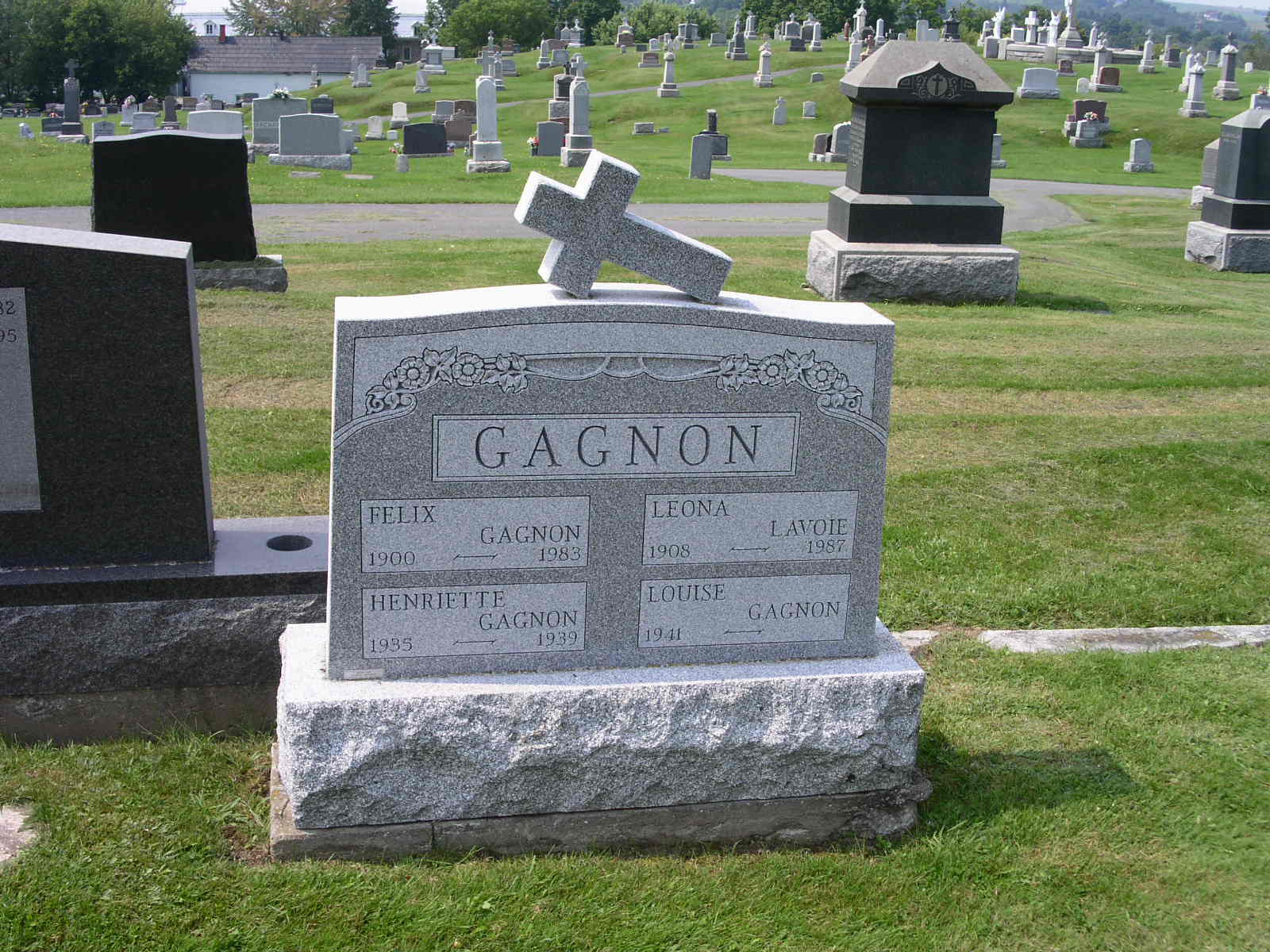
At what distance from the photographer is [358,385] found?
141 inches

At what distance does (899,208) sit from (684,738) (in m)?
10.0

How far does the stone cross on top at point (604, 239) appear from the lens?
3.79 metres

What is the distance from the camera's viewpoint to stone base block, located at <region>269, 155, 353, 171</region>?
2678cm

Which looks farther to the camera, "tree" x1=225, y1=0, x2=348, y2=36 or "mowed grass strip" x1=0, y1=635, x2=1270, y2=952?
"tree" x1=225, y1=0, x2=348, y2=36

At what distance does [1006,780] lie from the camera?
13.8ft

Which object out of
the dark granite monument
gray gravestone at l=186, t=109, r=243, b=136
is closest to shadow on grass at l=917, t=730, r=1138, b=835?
the dark granite monument

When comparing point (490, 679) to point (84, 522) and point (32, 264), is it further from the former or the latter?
point (32, 264)

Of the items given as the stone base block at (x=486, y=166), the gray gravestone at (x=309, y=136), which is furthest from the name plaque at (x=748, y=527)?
the gray gravestone at (x=309, y=136)

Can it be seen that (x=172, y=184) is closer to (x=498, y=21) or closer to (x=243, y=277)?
(x=243, y=277)

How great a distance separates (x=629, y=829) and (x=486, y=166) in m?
24.4

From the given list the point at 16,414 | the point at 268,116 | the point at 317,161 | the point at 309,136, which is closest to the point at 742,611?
the point at 16,414

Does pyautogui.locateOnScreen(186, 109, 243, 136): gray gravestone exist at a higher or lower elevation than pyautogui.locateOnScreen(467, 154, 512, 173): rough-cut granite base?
higher

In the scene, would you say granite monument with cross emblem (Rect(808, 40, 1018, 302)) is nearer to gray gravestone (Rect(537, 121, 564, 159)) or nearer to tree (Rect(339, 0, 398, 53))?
gray gravestone (Rect(537, 121, 564, 159))

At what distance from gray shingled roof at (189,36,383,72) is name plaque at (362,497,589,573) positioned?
89560 millimetres
